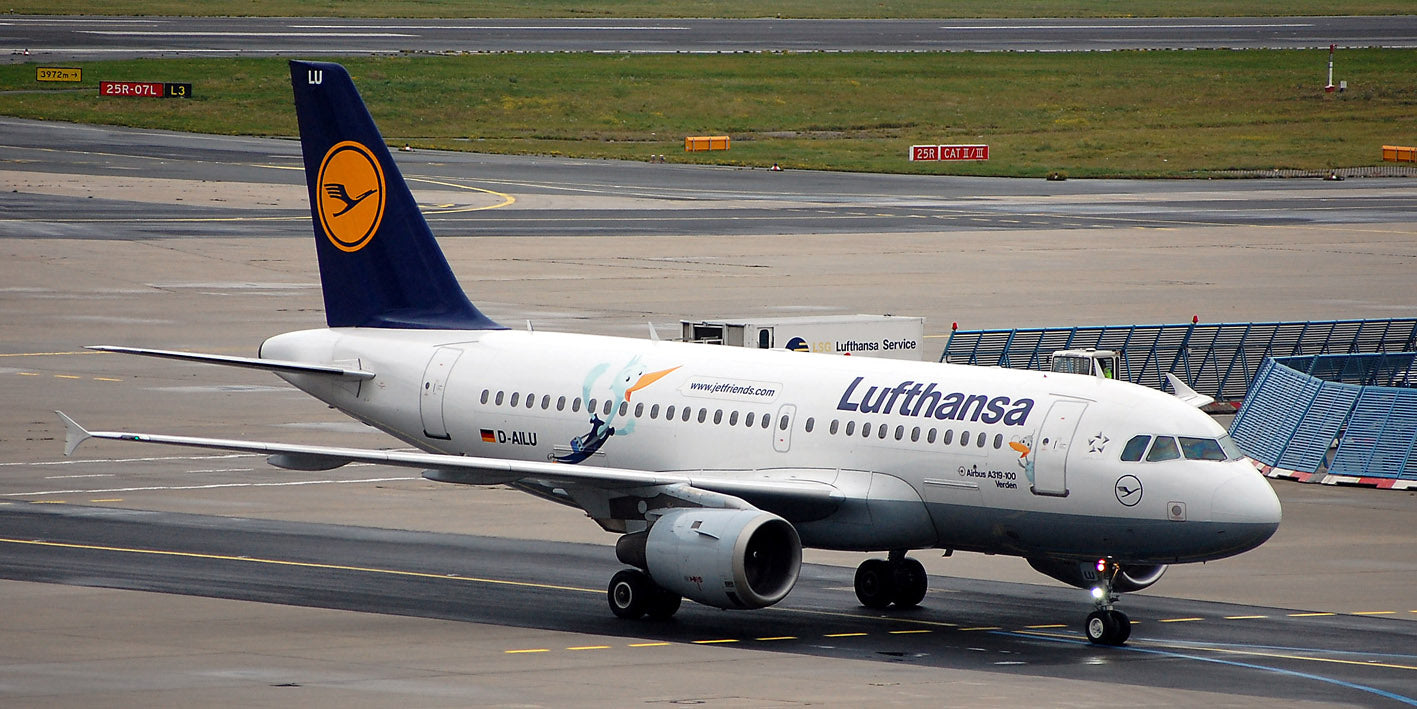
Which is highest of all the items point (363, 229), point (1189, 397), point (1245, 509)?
point (363, 229)

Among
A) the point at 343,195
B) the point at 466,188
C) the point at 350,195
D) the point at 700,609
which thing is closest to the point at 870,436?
the point at 700,609

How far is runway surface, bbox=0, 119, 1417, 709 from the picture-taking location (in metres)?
26.9

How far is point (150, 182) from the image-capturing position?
10825 centimetres

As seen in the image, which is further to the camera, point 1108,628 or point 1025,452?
point 1025,452

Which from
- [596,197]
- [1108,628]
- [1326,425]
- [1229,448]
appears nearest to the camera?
[1108,628]

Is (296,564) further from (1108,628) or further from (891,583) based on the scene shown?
(1108,628)

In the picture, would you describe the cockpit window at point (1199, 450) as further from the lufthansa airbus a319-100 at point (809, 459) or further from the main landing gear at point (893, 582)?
the main landing gear at point (893, 582)

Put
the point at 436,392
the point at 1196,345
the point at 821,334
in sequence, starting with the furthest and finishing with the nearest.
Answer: the point at 1196,345 < the point at 821,334 < the point at 436,392

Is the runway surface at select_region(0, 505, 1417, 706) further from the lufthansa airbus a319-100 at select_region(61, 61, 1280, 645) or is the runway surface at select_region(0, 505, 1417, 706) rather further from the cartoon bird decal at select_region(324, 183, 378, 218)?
the cartoon bird decal at select_region(324, 183, 378, 218)

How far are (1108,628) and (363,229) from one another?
1608cm

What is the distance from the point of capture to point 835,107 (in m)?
153

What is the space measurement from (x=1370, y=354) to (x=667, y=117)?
9940cm

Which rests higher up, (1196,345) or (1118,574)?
(1196,345)

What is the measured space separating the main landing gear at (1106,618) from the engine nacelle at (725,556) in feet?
13.7
